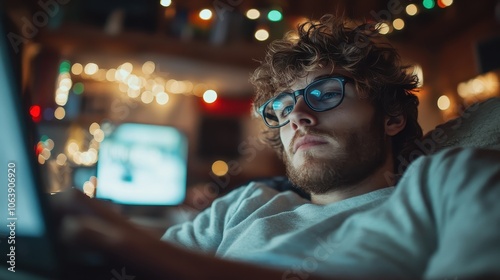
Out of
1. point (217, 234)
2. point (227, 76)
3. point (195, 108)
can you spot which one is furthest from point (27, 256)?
point (195, 108)

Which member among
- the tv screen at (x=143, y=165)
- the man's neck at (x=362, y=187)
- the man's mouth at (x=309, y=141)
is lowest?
the tv screen at (x=143, y=165)

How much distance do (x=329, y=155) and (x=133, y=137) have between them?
1731mm

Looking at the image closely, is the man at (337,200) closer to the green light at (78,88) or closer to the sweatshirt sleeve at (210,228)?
the sweatshirt sleeve at (210,228)

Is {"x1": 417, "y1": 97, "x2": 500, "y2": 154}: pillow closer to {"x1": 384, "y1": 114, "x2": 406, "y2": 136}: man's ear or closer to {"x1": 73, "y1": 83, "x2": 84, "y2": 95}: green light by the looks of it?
{"x1": 384, "y1": 114, "x2": 406, "y2": 136}: man's ear

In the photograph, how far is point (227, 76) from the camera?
305 cm

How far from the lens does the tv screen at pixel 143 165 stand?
223 cm

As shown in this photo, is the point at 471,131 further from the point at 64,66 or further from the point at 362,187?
the point at 64,66

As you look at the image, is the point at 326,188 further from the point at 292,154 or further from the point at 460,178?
the point at 460,178

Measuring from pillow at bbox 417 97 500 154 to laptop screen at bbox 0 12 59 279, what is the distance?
84 centimetres

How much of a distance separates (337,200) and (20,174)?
710 mm

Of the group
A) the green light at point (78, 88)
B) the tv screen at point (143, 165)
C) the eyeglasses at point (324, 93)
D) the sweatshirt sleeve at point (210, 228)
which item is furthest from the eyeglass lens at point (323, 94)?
the green light at point (78, 88)

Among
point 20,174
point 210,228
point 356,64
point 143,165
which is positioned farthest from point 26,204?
point 143,165

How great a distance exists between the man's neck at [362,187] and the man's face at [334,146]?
1 centimetres

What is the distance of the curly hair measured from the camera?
3.52 feet
